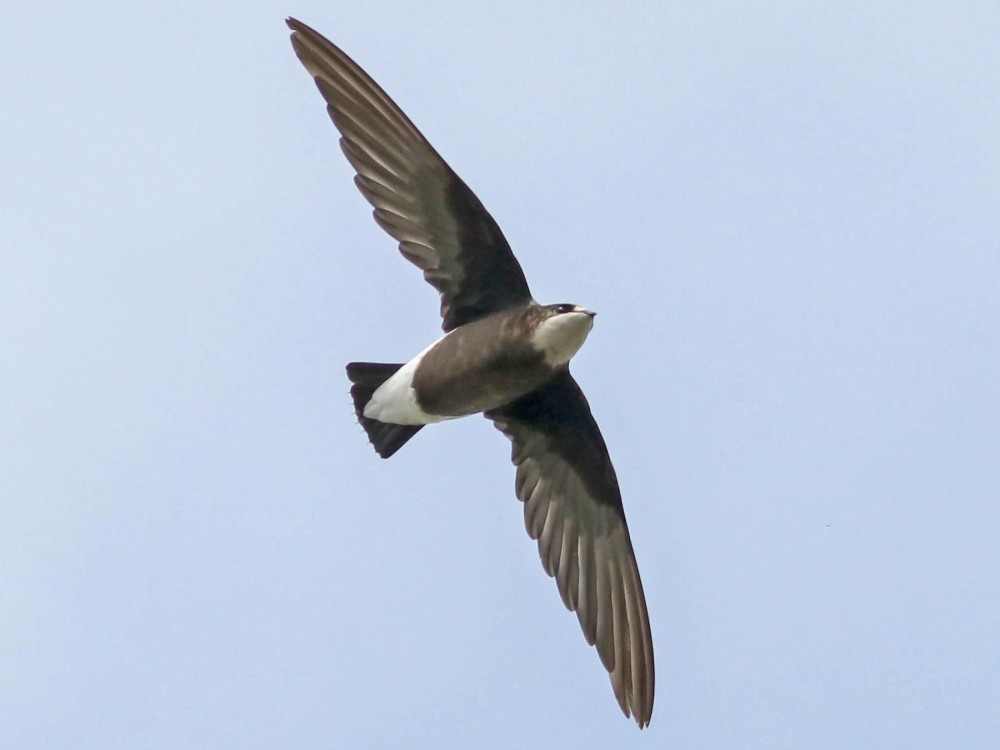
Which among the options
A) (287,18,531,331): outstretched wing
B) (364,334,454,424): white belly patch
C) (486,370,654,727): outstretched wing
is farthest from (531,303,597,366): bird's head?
(486,370,654,727): outstretched wing

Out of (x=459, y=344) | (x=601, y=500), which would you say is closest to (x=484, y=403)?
(x=459, y=344)

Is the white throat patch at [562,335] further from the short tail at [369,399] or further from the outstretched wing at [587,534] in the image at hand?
the short tail at [369,399]

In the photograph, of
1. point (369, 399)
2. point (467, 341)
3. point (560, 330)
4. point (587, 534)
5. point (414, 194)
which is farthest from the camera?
point (587, 534)

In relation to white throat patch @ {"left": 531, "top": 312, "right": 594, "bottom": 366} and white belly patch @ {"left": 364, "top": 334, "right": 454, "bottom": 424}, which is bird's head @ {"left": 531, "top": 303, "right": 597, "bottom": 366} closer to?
white throat patch @ {"left": 531, "top": 312, "right": 594, "bottom": 366}

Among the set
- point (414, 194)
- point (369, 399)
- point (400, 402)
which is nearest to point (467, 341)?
point (400, 402)

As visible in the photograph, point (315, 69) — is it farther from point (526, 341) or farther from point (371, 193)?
point (526, 341)

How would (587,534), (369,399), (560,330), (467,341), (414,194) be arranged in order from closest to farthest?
(560,330) < (467,341) < (414,194) < (369,399) < (587,534)

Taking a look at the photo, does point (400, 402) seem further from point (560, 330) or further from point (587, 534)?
point (587, 534)

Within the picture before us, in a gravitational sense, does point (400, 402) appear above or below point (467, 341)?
below
